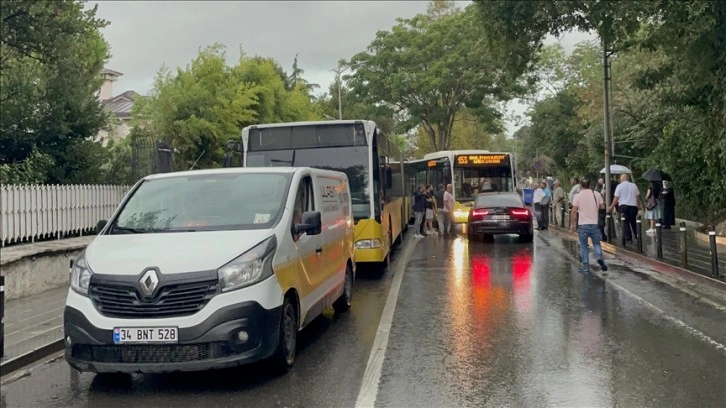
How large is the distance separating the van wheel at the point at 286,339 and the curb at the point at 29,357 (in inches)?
109

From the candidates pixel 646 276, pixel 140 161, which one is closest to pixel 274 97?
pixel 140 161

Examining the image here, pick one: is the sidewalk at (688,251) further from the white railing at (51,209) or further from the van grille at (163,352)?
the white railing at (51,209)

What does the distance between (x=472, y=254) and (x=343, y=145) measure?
5586mm

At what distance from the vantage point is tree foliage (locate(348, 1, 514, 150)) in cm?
4034

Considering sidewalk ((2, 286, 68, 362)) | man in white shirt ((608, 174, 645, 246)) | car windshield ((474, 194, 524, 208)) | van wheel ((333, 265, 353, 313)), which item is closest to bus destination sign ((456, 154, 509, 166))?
car windshield ((474, 194, 524, 208))

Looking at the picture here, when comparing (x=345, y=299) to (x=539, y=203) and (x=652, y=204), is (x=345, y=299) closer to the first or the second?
(x=652, y=204)

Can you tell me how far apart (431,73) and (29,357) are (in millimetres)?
34531

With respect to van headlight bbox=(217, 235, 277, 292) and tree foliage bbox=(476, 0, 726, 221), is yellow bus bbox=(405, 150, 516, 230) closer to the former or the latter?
tree foliage bbox=(476, 0, 726, 221)

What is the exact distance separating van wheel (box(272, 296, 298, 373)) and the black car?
13.9 meters

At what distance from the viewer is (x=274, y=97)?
36531 mm

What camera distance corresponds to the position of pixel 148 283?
608 cm

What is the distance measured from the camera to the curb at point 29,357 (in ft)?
23.6

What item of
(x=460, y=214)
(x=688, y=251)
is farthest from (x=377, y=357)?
(x=460, y=214)

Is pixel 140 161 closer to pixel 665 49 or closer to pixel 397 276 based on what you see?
pixel 397 276
